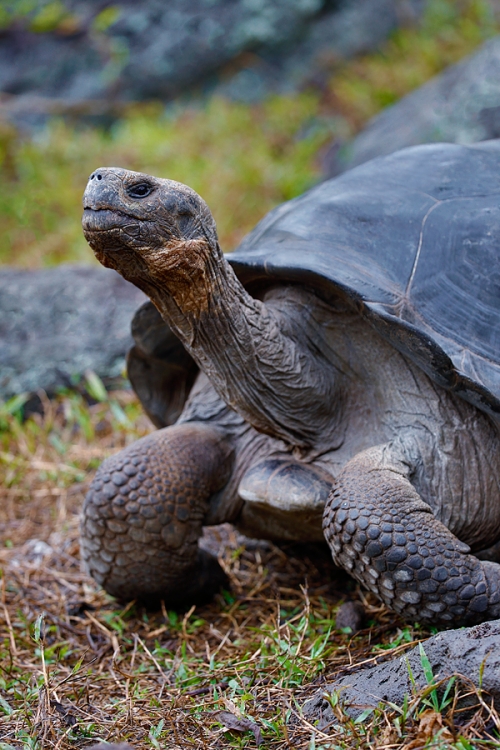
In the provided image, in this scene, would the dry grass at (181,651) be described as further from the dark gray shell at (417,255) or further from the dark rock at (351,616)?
the dark gray shell at (417,255)

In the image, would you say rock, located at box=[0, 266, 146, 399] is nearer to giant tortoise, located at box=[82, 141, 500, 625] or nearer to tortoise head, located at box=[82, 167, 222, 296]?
giant tortoise, located at box=[82, 141, 500, 625]

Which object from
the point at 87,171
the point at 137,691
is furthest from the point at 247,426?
the point at 87,171

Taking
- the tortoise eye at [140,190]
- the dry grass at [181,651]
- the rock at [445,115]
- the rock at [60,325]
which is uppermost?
the rock at [445,115]

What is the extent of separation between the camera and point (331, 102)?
334 inches

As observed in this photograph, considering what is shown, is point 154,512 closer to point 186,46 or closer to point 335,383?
point 335,383

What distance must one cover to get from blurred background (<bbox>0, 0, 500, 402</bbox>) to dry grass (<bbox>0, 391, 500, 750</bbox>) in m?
1.49

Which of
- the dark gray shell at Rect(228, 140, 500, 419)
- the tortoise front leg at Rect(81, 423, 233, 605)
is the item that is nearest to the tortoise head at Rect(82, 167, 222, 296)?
the dark gray shell at Rect(228, 140, 500, 419)

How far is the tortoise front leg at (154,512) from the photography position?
2.73 metres

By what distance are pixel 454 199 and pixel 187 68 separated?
7397 millimetres

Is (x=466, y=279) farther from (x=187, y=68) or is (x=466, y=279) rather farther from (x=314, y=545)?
(x=187, y=68)

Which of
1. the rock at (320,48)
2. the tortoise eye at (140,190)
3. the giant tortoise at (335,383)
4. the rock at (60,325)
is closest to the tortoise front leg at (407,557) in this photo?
the giant tortoise at (335,383)

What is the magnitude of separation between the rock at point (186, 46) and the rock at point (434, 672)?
8108 millimetres

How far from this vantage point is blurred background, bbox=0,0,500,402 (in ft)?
17.3

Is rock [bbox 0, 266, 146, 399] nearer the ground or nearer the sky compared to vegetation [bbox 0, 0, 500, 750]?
nearer the sky
